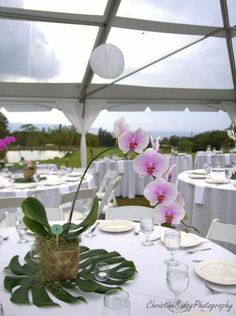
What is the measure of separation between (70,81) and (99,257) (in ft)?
23.4

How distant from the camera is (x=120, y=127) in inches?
50.4

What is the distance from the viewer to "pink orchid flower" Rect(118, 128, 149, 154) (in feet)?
3.91

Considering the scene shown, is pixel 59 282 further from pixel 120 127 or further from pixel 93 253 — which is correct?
pixel 120 127

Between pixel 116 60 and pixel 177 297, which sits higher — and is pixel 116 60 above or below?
above

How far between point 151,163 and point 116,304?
1.51 feet

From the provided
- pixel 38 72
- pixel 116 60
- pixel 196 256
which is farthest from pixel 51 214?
pixel 38 72

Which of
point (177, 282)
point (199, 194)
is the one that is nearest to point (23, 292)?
point (177, 282)

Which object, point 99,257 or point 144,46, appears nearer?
point 99,257

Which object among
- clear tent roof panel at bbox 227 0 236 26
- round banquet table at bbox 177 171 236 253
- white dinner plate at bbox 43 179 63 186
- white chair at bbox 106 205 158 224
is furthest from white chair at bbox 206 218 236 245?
clear tent roof panel at bbox 227 0 236 26

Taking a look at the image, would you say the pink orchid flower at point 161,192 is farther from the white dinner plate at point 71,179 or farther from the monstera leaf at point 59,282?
the white dinner plate at point 71,179

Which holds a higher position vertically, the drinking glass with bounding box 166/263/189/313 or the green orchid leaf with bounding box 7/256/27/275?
the drinking glass with bounding box 166/263/189/313

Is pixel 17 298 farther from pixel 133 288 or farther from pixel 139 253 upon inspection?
pixel 139 253

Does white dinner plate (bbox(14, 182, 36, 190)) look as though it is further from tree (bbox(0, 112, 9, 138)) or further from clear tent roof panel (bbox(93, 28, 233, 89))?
tree (bbox(0, 112, 9, 138))

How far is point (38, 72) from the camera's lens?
7.85 m
